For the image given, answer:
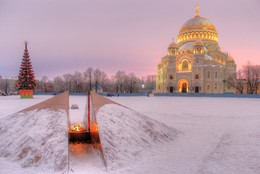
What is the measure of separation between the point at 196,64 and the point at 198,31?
14400 millimetres

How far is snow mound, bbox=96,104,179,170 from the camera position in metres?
6.08

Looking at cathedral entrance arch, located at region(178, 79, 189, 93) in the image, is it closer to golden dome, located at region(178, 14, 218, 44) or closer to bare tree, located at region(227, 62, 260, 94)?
bare tree, located at region(227, 62, 260, 94)

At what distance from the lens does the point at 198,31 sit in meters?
80.6

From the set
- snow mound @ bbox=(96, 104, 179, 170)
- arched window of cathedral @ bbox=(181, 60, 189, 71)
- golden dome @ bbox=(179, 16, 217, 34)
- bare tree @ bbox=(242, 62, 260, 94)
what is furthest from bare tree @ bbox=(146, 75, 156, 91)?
snow mound @ bbox=(96, 104, 179, 170)

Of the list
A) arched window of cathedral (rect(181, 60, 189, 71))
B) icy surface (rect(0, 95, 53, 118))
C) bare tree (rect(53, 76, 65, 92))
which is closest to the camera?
icy surface (rect(0, 95, 53, 118))

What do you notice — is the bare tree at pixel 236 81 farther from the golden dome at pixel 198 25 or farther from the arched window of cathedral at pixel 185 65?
the golden dome at pixel 198 25

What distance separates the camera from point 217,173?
5223 mm

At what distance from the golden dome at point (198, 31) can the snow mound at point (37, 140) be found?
7873cm

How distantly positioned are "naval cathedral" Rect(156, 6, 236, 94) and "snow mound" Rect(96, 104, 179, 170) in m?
65.0

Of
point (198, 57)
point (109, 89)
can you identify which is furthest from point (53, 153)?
point (109, 89)

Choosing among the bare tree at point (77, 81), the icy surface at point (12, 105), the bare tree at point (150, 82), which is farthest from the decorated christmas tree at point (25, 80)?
the bare tree at point (150, 82)

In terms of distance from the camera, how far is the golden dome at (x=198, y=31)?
80.7m

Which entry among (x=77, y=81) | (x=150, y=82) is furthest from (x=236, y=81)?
(x=77, y=81)

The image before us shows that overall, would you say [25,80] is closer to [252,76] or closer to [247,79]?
[247,79]
